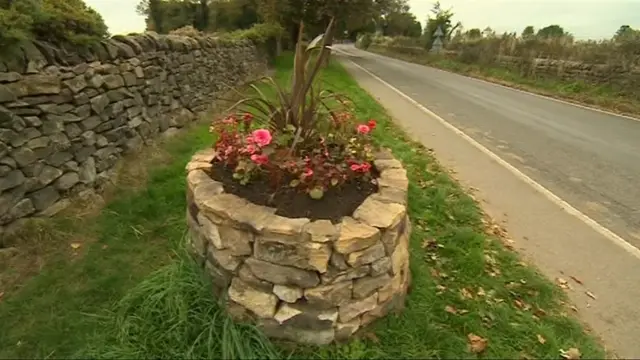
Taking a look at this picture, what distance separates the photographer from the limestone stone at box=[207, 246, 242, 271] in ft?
8.01

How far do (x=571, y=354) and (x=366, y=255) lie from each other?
55.3 inches

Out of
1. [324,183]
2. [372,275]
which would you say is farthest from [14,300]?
[372,275]

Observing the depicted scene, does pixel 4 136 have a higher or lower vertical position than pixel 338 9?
lower

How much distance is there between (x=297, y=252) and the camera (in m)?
2.27

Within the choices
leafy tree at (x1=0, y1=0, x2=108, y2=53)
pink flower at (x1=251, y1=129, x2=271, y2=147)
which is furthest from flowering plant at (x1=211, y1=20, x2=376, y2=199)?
leafy tree at (x1=0, y1=0, x2=108, y2=53)

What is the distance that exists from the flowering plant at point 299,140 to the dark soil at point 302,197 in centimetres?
5

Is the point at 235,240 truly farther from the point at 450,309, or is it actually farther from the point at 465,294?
the point at 465,294

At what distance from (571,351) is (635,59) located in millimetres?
14141

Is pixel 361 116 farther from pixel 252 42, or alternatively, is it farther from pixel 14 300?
pixel 252 42

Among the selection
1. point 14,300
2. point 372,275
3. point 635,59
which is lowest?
point 14,300

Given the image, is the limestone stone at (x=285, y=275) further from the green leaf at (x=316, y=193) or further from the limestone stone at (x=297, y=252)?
the green leaf at (x=316, y=193)

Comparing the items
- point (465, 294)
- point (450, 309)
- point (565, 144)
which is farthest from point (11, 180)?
point (565, 144)

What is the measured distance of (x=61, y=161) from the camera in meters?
3.84

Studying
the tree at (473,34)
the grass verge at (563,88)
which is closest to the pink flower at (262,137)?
the grass verge at (563,88)
